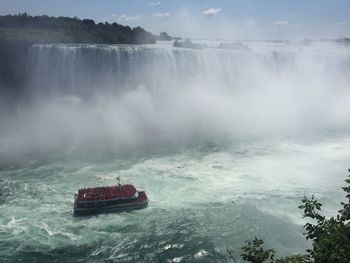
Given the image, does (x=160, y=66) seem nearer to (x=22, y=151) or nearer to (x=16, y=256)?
(x=22, y=151)

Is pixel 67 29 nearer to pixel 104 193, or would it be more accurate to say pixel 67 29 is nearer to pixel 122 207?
pixel 104 193

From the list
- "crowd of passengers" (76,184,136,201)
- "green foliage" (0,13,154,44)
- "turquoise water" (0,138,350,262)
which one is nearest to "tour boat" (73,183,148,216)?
"crowd of passengers" (76,184,136,201)

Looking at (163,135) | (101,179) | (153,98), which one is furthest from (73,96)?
(101,179)

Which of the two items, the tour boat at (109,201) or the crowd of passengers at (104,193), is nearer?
the tour boat at (109,201)

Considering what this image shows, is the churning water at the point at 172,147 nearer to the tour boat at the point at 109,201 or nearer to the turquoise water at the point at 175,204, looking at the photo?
the turquoise water at the point at 175,204

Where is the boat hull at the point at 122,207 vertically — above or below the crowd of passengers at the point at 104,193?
below

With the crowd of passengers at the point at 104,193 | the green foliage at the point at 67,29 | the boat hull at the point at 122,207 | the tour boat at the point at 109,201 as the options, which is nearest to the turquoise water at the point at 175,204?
the boat hull at the point at 122,207

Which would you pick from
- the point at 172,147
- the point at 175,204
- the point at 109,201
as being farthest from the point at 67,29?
the point at 175,204
